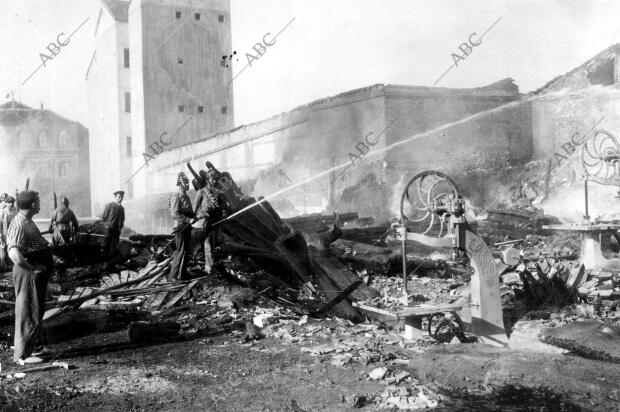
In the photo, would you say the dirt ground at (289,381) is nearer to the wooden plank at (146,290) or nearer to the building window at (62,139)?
the wooden plank at (146,290)

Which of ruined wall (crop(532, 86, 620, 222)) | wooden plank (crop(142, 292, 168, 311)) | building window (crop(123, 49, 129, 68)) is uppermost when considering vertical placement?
building window (crop(123, 49, 129, 68))

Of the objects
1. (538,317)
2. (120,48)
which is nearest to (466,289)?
(538,317)

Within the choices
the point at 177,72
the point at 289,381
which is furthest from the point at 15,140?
the point at 289,381

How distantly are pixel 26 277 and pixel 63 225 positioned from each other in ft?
28.1

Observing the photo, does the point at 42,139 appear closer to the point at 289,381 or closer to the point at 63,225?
the point at 63,225

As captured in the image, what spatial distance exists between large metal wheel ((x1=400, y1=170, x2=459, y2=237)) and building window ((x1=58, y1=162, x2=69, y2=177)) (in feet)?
119

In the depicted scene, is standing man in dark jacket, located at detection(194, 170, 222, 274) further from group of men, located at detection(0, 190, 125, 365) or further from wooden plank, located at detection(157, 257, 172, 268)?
group of men, located at detection(0, 190, 125, 365)

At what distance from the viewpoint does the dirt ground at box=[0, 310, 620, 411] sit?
184 inches

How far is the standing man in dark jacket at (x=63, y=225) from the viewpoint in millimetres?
13836

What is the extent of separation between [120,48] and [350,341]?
121 feet

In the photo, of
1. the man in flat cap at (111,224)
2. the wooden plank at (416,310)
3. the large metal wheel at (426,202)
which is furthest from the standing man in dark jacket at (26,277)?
the man in flat cap at (111,224)

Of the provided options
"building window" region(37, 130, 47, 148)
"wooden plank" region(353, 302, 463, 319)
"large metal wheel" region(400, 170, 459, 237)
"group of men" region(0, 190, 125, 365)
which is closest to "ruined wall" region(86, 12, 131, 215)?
"building window" region(37, 130, 47, 148)

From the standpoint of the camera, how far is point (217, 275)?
379 inches

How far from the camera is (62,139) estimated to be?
48938 millimetres
